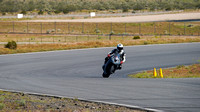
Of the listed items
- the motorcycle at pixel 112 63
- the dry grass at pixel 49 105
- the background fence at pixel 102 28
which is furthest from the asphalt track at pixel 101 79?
the background fence at pixel 102 28

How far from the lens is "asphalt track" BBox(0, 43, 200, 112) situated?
Result: 45.3 ft

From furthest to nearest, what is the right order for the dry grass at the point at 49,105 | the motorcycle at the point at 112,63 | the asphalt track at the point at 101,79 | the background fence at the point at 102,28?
the background fence at the point at 102,28 < the motorcycle at the point at 112,63 < the asphalt track at the point at 101,79 < the dry grass at the point at 49,105

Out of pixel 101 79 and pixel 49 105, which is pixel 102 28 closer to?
pixel 101 79

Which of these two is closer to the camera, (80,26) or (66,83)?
(66,83)

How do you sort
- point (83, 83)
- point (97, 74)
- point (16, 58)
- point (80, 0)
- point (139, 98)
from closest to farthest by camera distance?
point (139, 98) → point (83, 83) → point (97, 74) → point (16, 58) → point (80, 0)

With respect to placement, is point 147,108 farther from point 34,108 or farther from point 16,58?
point 16,58

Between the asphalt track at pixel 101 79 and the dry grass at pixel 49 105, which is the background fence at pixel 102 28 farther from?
the dry grass at pixel 49 105

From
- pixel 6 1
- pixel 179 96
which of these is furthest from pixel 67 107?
pixel 6 1

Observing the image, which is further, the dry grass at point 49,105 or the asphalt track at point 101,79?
the asphalt track at point 101,79

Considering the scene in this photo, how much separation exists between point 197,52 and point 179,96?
22.3 meters

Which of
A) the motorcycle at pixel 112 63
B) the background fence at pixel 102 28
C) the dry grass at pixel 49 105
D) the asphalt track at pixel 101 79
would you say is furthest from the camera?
the background fence at pixel 102 28

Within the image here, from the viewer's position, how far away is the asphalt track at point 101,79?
1380 centimetres

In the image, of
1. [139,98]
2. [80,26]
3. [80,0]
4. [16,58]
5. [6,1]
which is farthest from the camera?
[80,0]

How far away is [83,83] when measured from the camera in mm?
17672
